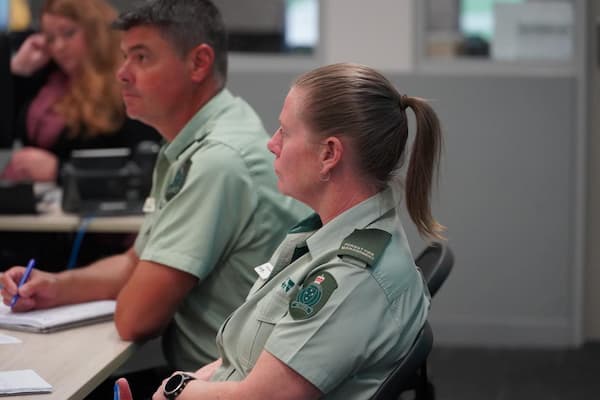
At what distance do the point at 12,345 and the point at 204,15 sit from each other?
2.79ft

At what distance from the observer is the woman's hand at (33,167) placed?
3.75 m

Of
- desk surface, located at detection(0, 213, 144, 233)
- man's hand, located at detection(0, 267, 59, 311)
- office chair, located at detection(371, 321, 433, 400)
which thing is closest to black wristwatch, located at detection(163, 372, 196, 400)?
office chair, located at detection(371, 321, 433, 400)

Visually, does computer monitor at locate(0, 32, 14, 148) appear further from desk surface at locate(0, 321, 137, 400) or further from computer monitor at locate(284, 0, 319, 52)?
computer monitor at locate(284, 0, 319, 52)

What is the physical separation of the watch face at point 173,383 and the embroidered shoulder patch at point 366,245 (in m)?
0.35

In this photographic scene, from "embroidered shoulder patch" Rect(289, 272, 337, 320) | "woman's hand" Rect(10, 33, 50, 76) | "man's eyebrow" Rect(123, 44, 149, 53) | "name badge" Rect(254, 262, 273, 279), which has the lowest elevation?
"name badge" Rect(254, 262, 273, 279)

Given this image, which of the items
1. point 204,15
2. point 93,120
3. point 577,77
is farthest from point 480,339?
point 204,15

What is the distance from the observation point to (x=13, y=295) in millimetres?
2180

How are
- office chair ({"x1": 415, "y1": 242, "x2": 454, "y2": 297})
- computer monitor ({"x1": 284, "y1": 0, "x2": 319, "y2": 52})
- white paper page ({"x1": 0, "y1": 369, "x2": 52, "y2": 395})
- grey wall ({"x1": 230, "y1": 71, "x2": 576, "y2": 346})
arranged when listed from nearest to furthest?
white paper page ({"x1": 0, "y1": 369, "x2": 52, "y2": 395}) < office chair ({"x1": 415, "y1": 242, "x2": 454, "y2": 297}) < grey wall ({"x1": 230, "y1": 71, "x2": 576, "y2": 346}) < computer monitor ({"x1": 284, "y1": 0, "x2": 319, "y2": 52})

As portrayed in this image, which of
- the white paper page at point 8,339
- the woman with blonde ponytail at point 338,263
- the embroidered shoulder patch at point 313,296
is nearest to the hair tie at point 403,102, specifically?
the woman with blonde ponytail at point 338,263

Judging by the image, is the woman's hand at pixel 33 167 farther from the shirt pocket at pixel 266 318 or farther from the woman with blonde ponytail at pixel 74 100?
the shirt pocket at pixel 266 318

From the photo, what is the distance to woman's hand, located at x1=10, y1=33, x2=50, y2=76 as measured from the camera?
401 centimetres

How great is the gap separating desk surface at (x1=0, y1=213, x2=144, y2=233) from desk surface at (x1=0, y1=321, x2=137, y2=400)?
42.2 inches

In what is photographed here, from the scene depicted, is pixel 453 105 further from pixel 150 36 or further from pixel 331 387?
pixel 331 387

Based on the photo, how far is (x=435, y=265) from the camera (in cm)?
192
